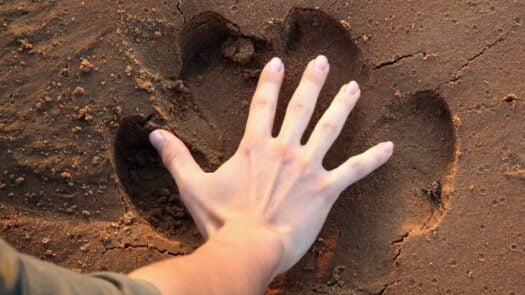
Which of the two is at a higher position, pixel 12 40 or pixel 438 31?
pixel 438 31

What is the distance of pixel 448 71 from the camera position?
1736 mm

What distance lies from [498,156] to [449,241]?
28 centimetres

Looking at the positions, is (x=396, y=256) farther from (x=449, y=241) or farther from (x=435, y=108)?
(x=435, y=108)

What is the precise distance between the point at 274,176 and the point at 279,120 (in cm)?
23

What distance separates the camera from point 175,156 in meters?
1.64

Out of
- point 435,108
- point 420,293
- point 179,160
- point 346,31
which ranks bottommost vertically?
point 420,293

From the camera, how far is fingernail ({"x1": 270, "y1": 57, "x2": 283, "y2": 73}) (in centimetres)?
168

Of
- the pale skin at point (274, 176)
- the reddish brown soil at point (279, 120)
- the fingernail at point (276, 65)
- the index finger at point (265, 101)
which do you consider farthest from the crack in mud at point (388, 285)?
the fingernail at point (276, 65)

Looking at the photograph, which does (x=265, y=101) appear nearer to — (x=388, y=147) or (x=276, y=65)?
(x=276, y=65)

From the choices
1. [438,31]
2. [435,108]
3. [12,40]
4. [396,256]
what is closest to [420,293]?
[396,256]

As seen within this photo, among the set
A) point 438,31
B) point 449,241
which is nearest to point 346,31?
point 438,31

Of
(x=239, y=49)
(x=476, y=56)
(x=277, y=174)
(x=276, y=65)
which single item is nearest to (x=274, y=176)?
(x=277, y=174)

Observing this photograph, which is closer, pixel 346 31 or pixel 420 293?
pixel 420 293

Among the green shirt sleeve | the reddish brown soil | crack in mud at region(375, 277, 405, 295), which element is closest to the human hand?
the reddish brown soil
